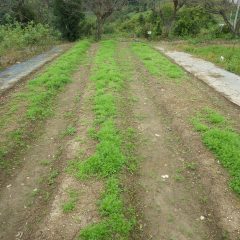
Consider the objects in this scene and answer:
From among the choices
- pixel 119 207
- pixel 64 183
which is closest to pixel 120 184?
pixel 119 207

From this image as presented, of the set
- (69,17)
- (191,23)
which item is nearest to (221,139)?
(69,17)

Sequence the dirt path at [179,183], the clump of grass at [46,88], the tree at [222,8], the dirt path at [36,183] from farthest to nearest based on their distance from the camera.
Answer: the tree at [222,8], the clump of grass at [46,88], the dirt path at [36,183], the dirt path at [179,183]

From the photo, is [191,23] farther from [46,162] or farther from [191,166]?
[46,162]

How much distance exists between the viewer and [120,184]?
5387mm

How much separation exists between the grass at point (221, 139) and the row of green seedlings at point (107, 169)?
6.21ft

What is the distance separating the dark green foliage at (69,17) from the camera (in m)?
25.6

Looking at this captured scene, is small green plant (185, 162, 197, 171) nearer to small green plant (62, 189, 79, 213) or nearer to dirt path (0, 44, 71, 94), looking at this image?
small green plant (62, 189, 79, 213)

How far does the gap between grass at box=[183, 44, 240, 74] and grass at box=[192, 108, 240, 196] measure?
6256 millimetres

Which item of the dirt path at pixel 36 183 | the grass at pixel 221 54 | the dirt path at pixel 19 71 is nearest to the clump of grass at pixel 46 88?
the dirt path at pixel 36 183

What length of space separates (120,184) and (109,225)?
101 centimetres

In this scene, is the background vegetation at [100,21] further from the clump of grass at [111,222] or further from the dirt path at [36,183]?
the clump of grass at [111,222]

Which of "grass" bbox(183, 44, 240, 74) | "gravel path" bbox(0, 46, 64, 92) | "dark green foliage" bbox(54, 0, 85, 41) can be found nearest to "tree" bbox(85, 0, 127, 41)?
"dark green foliage" bbox(54, 0, 85, 41)

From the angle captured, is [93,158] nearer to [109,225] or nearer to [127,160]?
[127,160]

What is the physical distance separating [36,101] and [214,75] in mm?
7411
